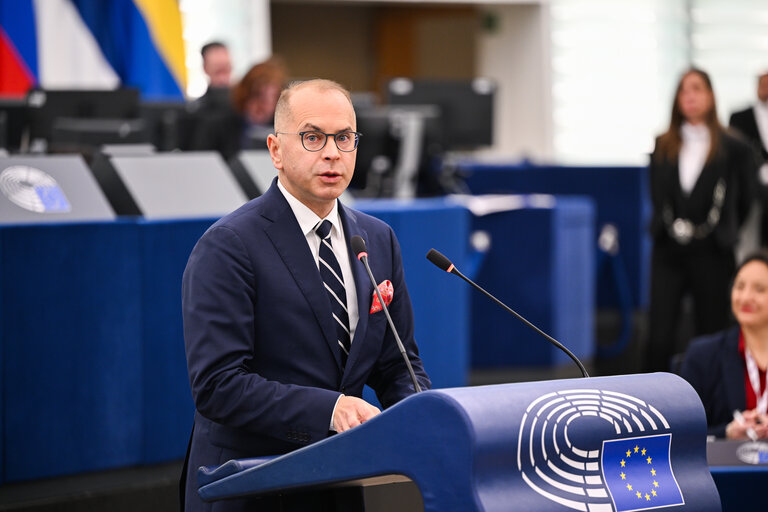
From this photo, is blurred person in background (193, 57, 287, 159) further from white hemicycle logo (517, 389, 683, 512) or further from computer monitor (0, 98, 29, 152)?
white hemicycle logo (517, 389, 683, 512)

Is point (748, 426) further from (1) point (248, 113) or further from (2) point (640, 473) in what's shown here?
(1) point (248, 113)

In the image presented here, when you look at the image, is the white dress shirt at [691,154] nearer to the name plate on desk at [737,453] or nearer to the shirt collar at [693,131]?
the shirt collar at [693,131]

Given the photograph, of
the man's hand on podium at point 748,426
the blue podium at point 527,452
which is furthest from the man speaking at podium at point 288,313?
the man's hand on podium at point 748,426

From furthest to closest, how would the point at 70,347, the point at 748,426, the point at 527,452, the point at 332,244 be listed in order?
the point at 70,347 < the point at 748,426 < the point at 332,244 < the point at 527,452

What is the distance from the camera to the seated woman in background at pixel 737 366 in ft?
11.2

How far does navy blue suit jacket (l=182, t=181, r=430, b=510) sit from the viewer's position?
1.88 m

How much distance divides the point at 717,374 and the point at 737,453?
81cm

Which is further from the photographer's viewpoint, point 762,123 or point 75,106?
point 762,123

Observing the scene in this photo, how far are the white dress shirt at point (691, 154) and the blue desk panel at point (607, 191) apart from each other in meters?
1.83

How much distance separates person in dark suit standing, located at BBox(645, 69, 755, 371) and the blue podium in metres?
3.80

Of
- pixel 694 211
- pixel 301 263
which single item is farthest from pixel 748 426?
pixel 694 211

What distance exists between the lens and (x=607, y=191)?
7.93 meters

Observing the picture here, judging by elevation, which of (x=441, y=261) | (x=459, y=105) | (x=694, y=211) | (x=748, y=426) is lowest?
(x=748, y=426)

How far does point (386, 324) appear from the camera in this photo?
2088mm
